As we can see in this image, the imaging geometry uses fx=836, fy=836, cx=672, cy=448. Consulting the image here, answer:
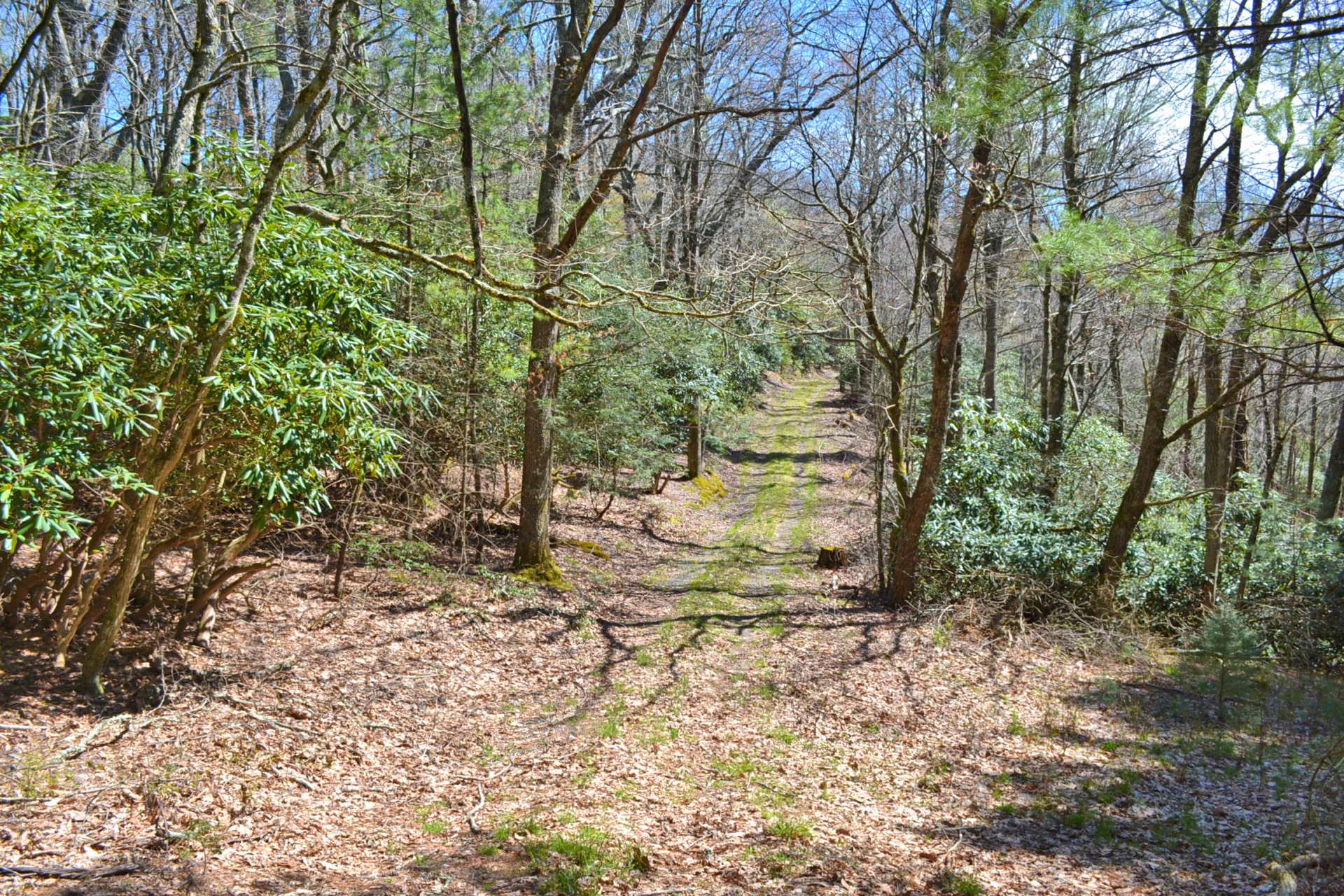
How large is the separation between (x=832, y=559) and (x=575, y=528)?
171 inches

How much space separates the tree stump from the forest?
6 centimetres

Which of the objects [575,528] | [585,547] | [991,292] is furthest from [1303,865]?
[991,292]

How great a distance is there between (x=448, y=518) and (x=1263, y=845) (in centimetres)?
863

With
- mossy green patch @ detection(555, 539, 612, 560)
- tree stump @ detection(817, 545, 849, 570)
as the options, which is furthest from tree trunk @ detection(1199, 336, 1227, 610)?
mossy green patch @ detection(555, 539, 612, 560)

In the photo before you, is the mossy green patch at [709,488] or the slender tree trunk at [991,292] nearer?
the slender tree trunk at [991,292]

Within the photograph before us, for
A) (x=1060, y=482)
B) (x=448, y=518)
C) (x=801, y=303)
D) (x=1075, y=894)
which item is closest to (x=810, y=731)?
(x=1075, y=894)

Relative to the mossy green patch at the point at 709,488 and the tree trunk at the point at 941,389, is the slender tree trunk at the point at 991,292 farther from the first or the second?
the mossy green patch at the point at 709,488

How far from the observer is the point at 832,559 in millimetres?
13898

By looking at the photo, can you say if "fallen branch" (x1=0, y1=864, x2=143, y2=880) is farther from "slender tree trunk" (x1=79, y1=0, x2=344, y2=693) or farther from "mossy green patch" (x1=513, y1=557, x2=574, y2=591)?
"mossy green patch" (x1=513, y1=557, x2=574, y2=591)

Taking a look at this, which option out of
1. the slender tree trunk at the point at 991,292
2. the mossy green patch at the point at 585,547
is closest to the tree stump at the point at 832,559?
the mossy green patch at the point at 585,547

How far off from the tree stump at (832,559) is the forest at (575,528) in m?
0.06

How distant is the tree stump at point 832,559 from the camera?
13.9 meters

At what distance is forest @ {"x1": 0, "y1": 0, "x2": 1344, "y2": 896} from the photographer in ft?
16.0

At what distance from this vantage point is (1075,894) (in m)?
4.68
